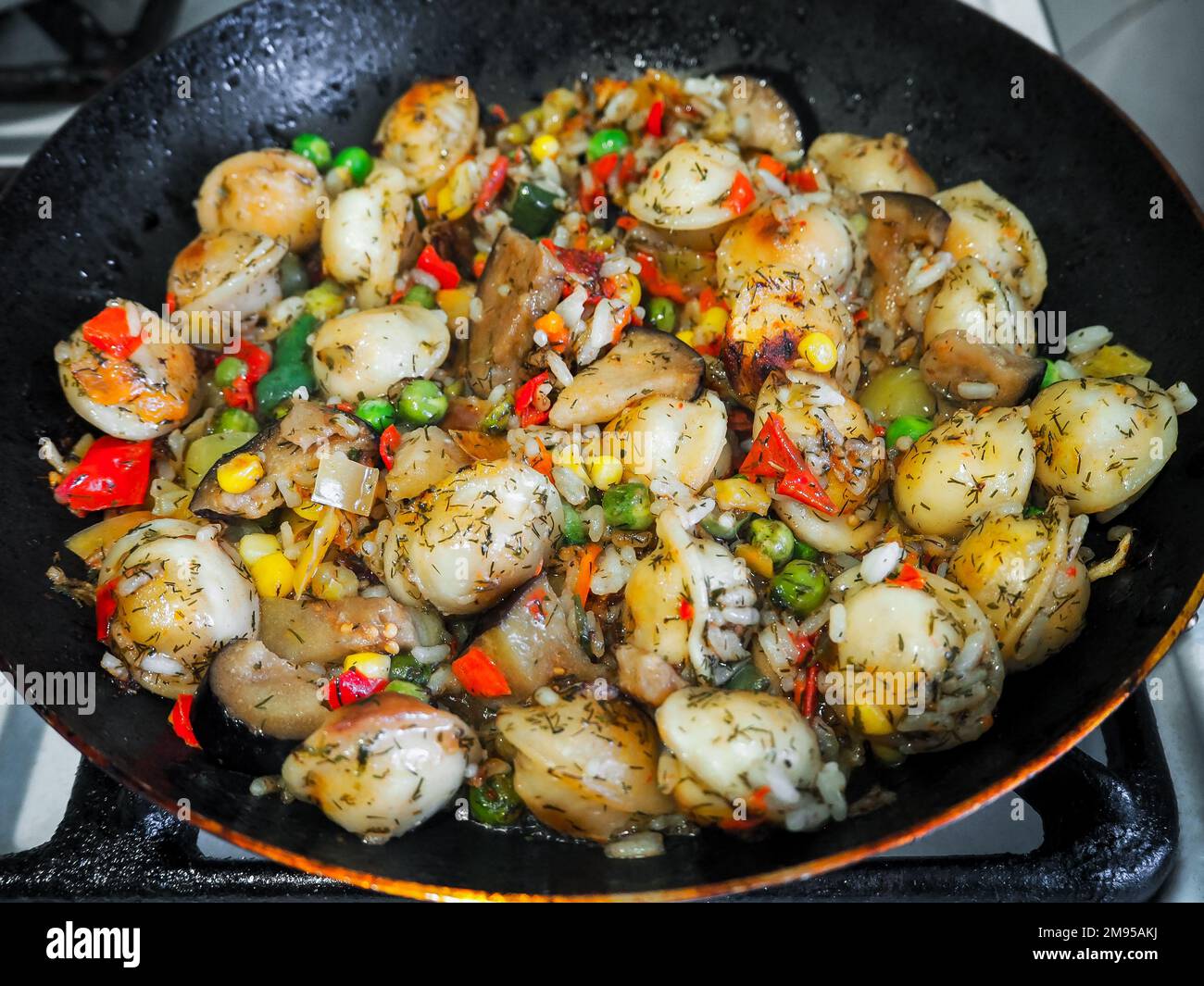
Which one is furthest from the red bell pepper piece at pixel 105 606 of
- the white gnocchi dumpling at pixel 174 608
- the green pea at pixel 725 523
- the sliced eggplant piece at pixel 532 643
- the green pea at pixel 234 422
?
the green pea at pixel 725 523

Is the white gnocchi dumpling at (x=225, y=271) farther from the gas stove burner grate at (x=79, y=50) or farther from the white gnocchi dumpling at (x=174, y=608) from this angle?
the gas stove burner grate at (x=79, y=50)

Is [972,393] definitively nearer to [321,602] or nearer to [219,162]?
[321,602]

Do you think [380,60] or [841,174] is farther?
[380,60]

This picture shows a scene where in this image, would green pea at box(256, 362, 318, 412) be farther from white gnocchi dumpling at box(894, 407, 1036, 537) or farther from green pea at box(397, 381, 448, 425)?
white gnocchi dumpling at box(894, 407, 1036, 537)

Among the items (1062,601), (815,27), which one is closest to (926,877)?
(1062,601)

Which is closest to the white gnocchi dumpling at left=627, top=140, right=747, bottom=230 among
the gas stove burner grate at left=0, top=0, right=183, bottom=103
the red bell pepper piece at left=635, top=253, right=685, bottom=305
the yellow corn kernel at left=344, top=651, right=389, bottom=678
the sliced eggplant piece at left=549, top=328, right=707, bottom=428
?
the red bell pepper piece at left=635, top=253, right=685, bottom=305

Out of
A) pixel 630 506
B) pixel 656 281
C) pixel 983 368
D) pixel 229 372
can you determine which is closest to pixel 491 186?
pixel 656 281
